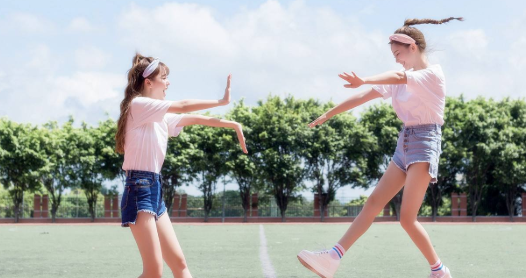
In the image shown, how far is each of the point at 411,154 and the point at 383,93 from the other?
0.54m

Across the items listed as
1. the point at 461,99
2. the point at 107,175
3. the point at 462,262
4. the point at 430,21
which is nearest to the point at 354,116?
the point at 461,99

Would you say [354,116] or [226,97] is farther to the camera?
[354,116]

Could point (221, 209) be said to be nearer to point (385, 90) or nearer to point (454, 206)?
point (454, 206)

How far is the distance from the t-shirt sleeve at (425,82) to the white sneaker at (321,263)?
1378 millimetres

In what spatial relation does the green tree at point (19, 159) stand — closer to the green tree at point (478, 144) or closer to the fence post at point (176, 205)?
the fence post at point (176, 205)

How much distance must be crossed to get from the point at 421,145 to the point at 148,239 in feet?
7.07

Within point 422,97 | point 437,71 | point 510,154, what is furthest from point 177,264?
point 510,154

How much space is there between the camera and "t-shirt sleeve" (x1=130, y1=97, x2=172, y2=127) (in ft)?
14.8

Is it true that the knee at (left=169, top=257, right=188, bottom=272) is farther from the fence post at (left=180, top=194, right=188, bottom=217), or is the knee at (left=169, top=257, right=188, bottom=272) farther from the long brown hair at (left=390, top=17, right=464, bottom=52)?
the fence post at (left=180, top=194, right=188, bottom=217)

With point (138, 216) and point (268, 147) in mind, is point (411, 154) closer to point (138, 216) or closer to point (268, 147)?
point (138, 216)

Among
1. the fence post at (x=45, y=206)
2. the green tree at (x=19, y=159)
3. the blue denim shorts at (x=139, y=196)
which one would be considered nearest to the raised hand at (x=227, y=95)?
the blue denim shorts at (x=139, y=196)

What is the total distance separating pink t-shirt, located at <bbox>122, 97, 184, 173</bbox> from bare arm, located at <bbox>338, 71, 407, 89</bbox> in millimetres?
1098

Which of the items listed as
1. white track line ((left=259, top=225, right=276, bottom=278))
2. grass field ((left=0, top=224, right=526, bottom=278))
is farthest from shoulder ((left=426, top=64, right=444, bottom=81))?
white track line ((left=259, top=225, right=276, bottom=278))

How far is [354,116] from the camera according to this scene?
4509 cm
